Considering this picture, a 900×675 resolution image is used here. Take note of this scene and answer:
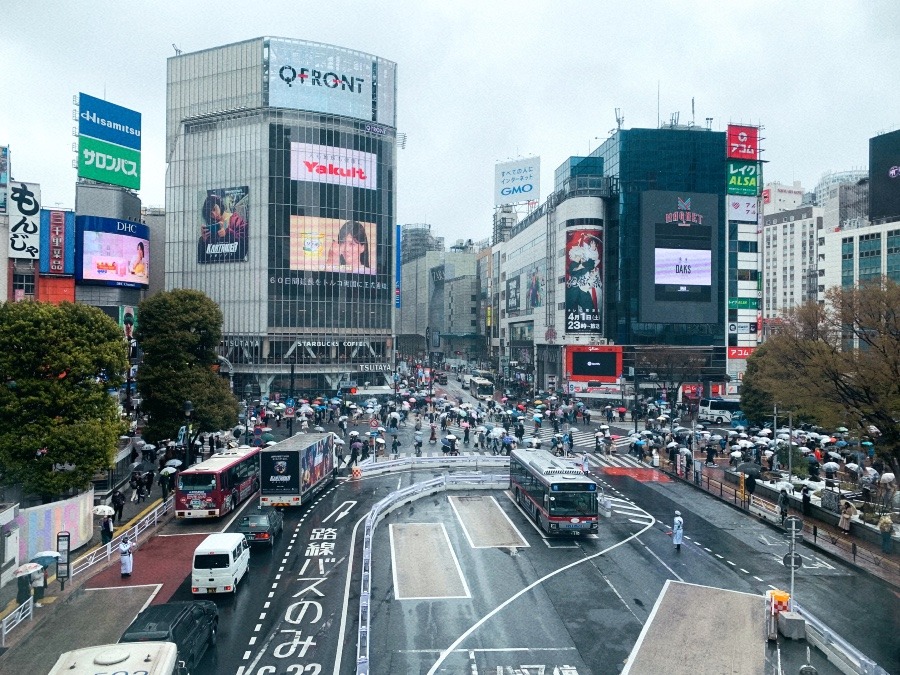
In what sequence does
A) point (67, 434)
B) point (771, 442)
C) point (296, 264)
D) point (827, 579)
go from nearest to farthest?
point (827, 579), point (67, 434), point (771, 442), point (296, 264)

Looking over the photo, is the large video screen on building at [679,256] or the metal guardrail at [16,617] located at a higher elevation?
the large video screen on building at [679,256]

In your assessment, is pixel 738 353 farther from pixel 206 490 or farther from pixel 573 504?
pixel 206 490

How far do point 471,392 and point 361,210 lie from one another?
85.9 ft

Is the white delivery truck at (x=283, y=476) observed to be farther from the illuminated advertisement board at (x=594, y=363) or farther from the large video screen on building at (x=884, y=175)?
the large video screen on building at (x=884, y=175)

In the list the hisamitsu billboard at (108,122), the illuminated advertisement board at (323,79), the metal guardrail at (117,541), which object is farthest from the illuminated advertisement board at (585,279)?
the metal guardrail at (117,541)

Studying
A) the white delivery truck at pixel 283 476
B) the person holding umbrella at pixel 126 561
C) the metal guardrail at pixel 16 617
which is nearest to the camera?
the metal guardrail at pixel 16 617

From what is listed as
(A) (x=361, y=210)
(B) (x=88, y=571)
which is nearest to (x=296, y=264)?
(A) (x=361, y=210)

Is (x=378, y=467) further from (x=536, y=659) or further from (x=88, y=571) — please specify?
(x=536, y=659)

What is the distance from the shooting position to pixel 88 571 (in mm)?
23656

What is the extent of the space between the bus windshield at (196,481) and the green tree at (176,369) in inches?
479

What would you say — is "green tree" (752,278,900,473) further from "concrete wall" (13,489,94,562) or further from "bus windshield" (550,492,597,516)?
"concrete wall" (13,489,94,562)

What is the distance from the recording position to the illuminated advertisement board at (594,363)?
85.6 metres

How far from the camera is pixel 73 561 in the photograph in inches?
952

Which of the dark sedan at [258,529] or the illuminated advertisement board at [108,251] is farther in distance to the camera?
the illuminated advertisement board at [108,251]
